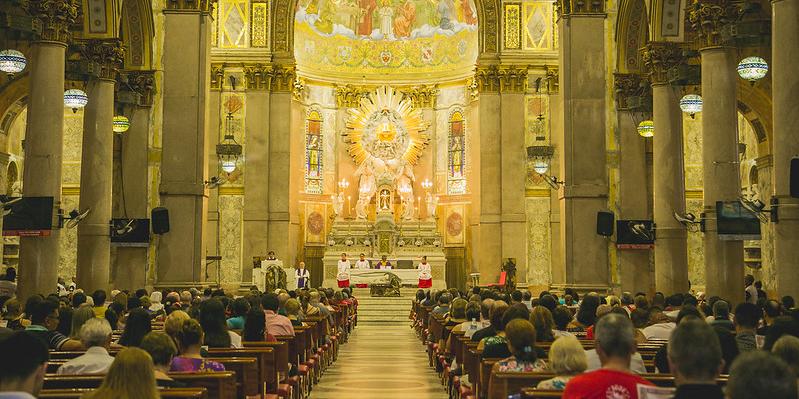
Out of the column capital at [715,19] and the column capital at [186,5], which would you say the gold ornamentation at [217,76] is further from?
the column capital at [715,19]

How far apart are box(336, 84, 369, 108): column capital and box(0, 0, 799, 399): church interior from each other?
77mm

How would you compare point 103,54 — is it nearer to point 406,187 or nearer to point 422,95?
point 406,187

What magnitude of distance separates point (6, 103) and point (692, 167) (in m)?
23.2

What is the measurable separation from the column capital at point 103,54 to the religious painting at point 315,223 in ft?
72.6

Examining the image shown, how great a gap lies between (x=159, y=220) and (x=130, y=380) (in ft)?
61.8

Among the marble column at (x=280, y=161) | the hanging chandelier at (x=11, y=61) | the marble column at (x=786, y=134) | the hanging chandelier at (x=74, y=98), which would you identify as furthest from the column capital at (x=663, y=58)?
the marble column at (x=280, y=161)

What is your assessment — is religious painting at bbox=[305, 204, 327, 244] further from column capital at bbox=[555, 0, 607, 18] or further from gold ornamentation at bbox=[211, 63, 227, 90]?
column capital at bbox=[555, 0, 607, 18]

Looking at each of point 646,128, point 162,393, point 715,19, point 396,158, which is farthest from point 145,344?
point 396,158

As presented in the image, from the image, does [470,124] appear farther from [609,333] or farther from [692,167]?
[609,333]

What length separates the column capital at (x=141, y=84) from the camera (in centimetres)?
2561

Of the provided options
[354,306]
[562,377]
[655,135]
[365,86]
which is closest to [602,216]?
[655,135]

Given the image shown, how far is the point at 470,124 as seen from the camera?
45031mm

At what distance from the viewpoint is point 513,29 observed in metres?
36.5

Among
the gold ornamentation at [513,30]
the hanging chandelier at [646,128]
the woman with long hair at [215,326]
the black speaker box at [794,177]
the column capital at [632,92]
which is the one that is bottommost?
the woman with long hair at [215,326]
